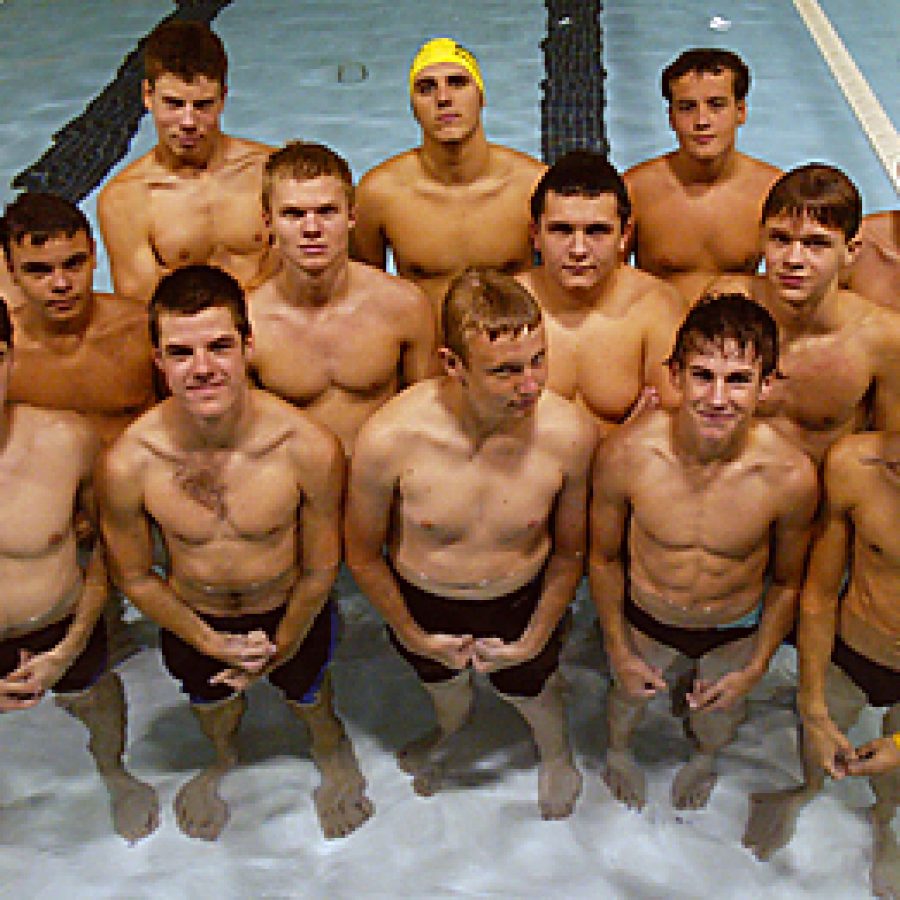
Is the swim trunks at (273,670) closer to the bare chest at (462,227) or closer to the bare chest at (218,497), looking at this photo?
the bare chest at (218,497)

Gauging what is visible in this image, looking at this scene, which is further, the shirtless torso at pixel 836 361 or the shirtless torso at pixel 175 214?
the shirtless torso at pixel 175 214

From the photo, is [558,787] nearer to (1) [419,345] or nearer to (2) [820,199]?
(1) [419,345]

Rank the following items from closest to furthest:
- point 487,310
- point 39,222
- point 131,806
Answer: point 487,310 < point 39,222 < point 131,806

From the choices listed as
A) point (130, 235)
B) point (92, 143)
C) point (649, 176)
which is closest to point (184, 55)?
point (130, 235)

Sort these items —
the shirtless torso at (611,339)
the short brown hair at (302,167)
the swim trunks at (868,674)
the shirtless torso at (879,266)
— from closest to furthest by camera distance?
the swim trunks at (868,674)
the short brown hair at (302,167)
the shirtless torso at (611,339)
the shirtless torso at (879,266)

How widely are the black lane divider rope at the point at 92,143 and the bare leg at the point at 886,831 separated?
5.38m

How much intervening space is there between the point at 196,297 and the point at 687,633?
4.87 ft

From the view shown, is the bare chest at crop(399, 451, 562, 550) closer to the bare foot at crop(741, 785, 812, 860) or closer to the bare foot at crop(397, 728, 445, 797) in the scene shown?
the bare foot at crop(397, 728, 445, 797)

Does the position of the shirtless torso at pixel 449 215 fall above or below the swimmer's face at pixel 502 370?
above

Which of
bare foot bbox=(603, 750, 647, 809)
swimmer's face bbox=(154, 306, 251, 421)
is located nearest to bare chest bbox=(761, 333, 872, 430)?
bare foot bbox=(603, 750, 647, 809)

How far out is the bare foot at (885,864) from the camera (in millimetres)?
2867

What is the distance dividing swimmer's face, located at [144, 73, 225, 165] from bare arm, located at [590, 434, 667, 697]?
175 centimetres

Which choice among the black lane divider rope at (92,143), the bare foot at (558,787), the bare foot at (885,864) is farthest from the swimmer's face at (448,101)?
the black lane divider rope at (92,143)

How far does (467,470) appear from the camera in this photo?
8.67ft
